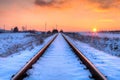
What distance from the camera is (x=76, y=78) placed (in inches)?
251

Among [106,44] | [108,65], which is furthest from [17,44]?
[108,65]

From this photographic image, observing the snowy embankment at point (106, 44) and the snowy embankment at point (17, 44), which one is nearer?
the snowy embankment at point (106, 44)

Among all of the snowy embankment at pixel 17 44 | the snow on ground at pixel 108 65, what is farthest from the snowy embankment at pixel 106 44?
the snow on ground at pixel 108 65

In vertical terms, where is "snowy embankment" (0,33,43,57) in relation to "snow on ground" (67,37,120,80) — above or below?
below

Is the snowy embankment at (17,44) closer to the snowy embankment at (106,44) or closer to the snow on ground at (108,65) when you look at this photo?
the snowy embankment at (106,44)

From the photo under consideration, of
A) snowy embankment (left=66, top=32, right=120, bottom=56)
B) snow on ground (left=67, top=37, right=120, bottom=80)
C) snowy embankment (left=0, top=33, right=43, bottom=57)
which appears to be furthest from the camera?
snowy embankment (left=0, top=33, right=43, bottom=57)

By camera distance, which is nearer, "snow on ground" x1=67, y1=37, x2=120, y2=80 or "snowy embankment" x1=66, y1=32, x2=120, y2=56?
"snow on ground" x1=67, y1=37, x2=120, y2=80

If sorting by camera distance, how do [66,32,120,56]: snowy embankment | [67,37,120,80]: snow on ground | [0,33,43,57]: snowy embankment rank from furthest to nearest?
1. [0,33,43,57]: snowy embankment
2. [66,32,120,56]: snowy embankment
3. [67,37,120,80]: snow on ground

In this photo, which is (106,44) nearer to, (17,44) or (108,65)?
(17,44)

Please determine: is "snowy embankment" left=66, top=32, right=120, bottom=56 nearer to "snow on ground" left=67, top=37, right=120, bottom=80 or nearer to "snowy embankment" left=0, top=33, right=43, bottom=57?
"snowy embankment" left=0, top=33, right=43, bottom=57

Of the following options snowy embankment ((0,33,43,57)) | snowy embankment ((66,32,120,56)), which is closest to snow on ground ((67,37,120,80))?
snowy embankment ((66,32,120,56))

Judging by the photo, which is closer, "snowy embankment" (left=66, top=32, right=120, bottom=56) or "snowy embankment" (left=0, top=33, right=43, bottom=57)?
"snowy embankment" (left=66, top=32, right=120, bottom=56)

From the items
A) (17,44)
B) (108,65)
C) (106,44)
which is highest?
(108,65)

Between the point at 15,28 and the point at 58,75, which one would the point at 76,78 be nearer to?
the point at 58,75
